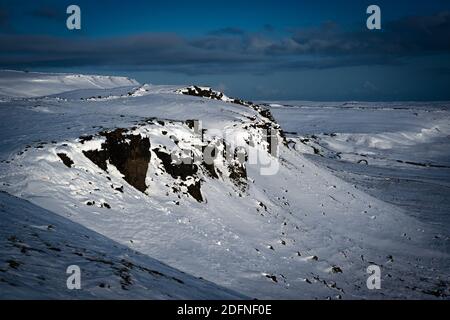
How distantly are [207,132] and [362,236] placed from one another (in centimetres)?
1559

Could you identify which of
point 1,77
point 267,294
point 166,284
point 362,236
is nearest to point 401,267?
point 362,236

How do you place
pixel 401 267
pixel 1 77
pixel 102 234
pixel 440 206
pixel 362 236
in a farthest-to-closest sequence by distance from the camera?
pixel 1 77 < pixel 440 206 < pixel 362 236 < pixel 401 267 < pixel 102 234

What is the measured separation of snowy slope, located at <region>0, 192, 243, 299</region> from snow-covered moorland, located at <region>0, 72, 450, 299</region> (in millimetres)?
53

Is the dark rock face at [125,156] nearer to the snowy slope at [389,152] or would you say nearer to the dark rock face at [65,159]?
the dark rock face at [65,159]

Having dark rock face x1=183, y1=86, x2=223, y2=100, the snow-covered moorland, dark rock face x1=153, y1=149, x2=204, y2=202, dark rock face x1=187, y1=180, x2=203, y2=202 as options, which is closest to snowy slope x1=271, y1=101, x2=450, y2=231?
the snow-covered moorland

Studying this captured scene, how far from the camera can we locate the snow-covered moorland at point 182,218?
415 inches

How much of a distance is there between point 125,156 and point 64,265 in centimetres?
1192

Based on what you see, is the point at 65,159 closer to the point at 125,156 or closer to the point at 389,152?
the point at 125,156

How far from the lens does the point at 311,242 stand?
78.1 ft

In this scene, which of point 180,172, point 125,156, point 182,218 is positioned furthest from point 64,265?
point 180,172

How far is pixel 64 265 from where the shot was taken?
29.8 ft

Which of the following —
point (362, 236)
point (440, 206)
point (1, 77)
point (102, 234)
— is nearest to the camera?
point (102, 234)

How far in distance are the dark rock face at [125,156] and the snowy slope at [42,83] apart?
66991 mm
